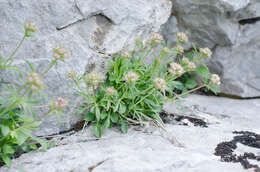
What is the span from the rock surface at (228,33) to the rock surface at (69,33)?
1071mm

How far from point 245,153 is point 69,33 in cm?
228

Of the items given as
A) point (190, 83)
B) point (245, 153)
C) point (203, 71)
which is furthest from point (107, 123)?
point (190, 83)

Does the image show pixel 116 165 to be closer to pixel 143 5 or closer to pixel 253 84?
pixel 143 5

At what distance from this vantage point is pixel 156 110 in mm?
3443

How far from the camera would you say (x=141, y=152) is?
2.88 metres

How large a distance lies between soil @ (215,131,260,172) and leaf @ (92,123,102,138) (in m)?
1.23

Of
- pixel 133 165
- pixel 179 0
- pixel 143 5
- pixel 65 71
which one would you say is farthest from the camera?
pixel 179 0

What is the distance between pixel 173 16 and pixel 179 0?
0.32 meters

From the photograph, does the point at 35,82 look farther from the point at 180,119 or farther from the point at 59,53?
the point at 180,119

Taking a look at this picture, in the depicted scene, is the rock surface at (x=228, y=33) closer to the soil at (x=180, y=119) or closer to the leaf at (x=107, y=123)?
the soil at (x=180, y=119)

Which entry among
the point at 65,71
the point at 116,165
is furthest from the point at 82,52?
the point at 116,165

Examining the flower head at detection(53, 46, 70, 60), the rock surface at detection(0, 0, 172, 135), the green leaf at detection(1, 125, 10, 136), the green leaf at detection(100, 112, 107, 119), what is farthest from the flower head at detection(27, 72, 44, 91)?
the green leaf at detection(100, 112, 107, 119)

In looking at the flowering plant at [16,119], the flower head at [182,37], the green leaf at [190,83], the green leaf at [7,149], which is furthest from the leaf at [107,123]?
the green leaf at [190,83]

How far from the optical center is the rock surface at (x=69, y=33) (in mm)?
3158
